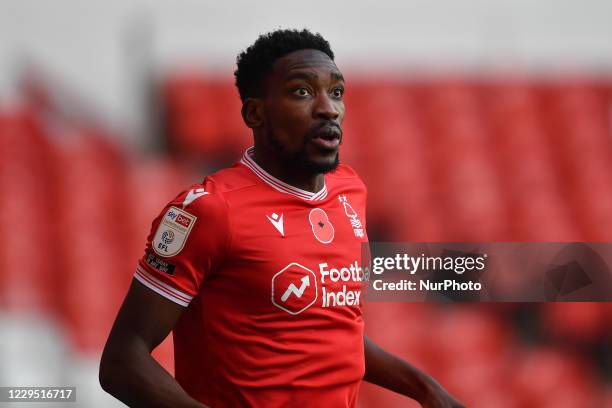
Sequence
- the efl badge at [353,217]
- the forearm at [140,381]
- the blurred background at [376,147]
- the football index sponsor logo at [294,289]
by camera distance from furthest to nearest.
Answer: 1. the blurred background at [376,147]
2. the efl badge at [353,217]
3. the football index sponsor logo at [294,289]
4. the forearm at [140,381]

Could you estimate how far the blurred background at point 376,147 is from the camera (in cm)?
413

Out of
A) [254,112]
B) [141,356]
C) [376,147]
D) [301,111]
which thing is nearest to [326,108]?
[301,111]

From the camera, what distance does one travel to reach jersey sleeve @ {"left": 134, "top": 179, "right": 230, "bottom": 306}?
1.30 m

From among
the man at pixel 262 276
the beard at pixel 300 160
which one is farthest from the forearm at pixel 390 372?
the beard at pixel 300 160

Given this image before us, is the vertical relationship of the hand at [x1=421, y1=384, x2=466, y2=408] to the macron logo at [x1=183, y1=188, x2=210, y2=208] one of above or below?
below

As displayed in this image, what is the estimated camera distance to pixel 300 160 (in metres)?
1.41

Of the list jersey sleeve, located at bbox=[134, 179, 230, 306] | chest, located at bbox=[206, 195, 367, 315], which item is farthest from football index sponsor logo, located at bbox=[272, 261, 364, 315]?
jersey sleeve, located at bbox=[134, 179, 230, 306]

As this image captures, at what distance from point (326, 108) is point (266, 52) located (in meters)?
0.16

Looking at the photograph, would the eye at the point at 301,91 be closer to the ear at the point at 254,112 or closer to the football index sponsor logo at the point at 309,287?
the ear at the point at 254,112

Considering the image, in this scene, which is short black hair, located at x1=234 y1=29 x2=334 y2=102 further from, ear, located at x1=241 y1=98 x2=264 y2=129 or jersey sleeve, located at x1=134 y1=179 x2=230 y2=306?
jersey sleeve, located at x1=134 y1=179 x2=230 y2=306

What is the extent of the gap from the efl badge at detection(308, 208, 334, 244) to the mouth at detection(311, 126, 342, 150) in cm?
13

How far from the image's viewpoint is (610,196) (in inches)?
200

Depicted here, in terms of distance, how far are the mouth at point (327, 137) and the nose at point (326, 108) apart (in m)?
0.02

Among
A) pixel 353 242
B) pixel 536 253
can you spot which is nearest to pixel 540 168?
pixel 536 253
